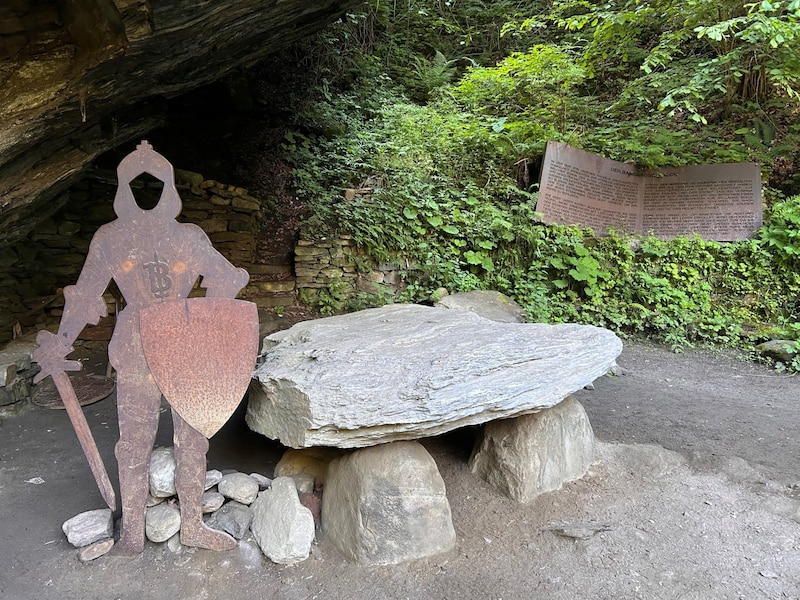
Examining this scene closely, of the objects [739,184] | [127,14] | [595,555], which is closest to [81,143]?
[127,14]

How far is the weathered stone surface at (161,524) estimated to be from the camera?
2244mm

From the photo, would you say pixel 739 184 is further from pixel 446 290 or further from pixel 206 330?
pixel 206 330

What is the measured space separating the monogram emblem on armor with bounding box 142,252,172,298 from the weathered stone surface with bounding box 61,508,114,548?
1.23 metres

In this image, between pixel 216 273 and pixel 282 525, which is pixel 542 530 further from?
pixel 216 273

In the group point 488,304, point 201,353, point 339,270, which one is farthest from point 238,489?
point 339,270

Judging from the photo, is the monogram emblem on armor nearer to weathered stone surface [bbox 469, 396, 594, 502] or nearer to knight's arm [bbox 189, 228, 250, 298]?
knight's arm [bbox 189, 228, 250, 298]

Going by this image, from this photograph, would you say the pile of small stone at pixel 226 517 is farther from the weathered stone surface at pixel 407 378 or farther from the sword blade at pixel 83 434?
the weathered stone surface at pixel 407 378

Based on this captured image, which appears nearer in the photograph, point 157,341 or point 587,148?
point 157,341

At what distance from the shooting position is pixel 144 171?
218 cm

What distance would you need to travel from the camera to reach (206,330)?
2225mm

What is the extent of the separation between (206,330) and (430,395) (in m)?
1.19

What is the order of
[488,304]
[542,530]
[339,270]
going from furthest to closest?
[339,270], [488,304], [542,530]

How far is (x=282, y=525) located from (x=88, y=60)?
3.16m

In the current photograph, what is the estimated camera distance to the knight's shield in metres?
2.19
